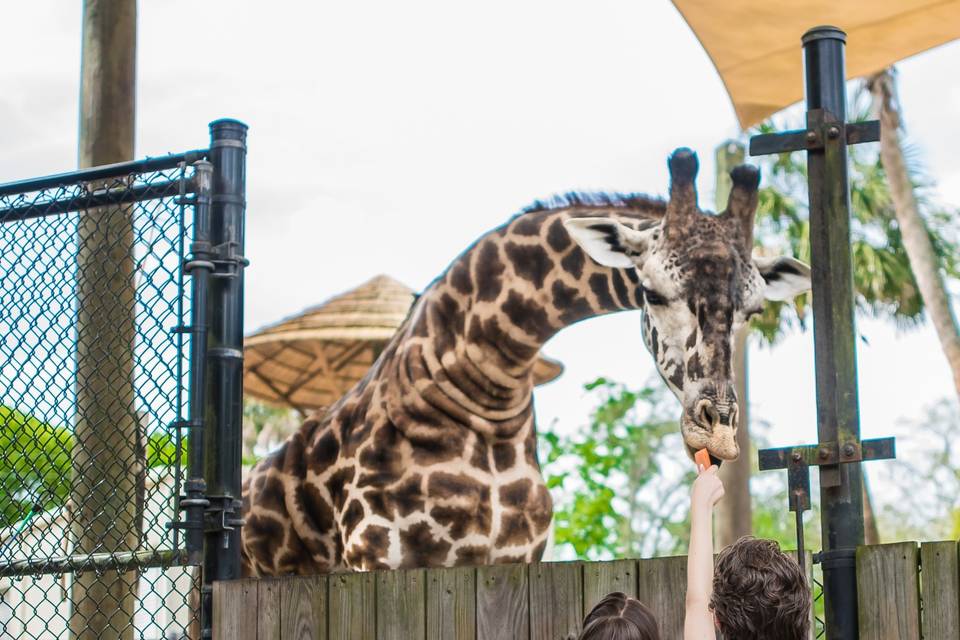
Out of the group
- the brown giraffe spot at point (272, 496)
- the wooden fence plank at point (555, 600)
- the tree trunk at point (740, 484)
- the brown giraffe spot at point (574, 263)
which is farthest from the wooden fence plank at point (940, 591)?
the tree trunk at point (740, 484)

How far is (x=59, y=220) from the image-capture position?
4781mm

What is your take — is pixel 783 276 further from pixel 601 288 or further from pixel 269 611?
pixel 269 611

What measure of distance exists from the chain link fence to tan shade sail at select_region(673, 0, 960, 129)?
2131mm

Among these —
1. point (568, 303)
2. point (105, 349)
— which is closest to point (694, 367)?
point (568, 303)

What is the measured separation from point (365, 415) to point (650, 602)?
2827 millimetres

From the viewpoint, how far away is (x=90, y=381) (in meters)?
5.17

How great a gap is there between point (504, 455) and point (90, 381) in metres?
→ 1.94

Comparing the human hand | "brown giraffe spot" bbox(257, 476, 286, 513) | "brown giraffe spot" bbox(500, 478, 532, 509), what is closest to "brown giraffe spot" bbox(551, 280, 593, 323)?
"brown giraffe spot" bbox(500, 478, 532, 509)

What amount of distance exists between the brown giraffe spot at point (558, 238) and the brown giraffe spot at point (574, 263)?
60mm

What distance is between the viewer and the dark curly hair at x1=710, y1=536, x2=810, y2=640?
2770 millimetres

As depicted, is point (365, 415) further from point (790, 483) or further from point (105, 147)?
point (790, 483)

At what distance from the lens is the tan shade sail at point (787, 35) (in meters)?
4.88

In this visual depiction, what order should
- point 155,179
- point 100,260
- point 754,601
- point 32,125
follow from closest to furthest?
point 754,601 < point 155,179 < point 100,260 < point 32,125

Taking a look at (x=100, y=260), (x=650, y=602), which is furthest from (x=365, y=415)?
(x=650, y=602)
